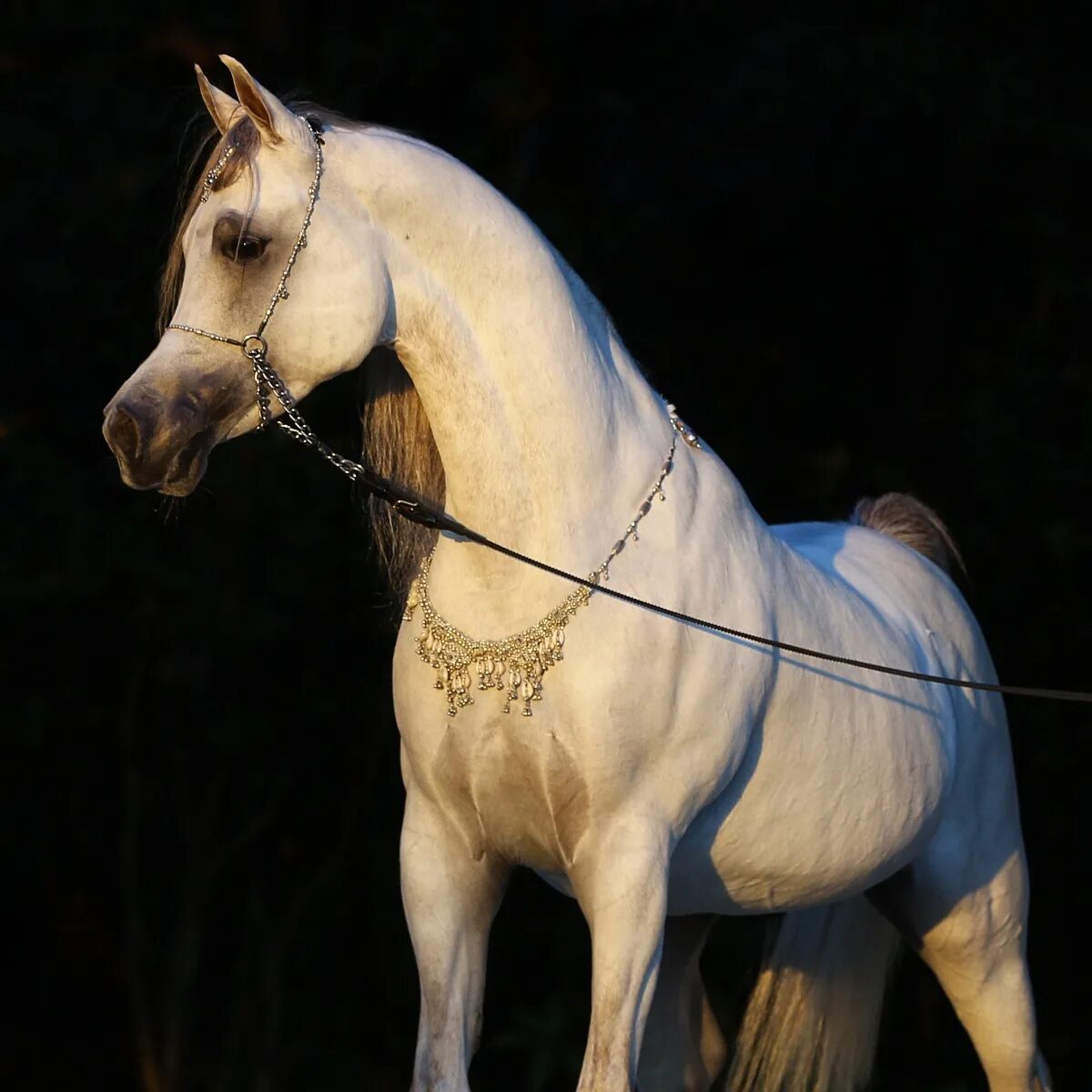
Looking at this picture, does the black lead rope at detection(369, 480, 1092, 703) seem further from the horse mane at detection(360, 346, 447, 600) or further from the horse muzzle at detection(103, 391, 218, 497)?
the horse muzzle at detection(103, 391, 218, 497)

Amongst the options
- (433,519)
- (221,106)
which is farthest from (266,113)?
(433,519)

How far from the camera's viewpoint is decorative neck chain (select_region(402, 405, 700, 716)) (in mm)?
2598

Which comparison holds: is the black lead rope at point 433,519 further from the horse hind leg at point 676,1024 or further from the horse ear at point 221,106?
the horse hind leg at point 676,1024

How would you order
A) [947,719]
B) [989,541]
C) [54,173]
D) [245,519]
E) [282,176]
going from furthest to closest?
[989,541]
[245,519]
[54,173]
[947,719]
[282,176]

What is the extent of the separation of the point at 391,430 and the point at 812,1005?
4.97 ft

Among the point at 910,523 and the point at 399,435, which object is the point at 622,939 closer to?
the point at 399,435

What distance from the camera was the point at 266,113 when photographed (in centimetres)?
247

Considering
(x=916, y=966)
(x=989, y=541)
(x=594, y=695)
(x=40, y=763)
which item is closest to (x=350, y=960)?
(x=40, y=763)

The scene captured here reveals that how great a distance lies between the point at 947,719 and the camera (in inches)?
129

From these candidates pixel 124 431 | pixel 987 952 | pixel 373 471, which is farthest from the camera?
pixel 987 952

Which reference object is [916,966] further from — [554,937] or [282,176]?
[282,176]

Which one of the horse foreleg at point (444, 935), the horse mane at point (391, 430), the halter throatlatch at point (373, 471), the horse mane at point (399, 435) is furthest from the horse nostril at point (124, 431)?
the horse foreleg at point (444, 935)

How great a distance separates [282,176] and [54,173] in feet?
8.62

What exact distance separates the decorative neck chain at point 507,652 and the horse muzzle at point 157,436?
0.41 meters
